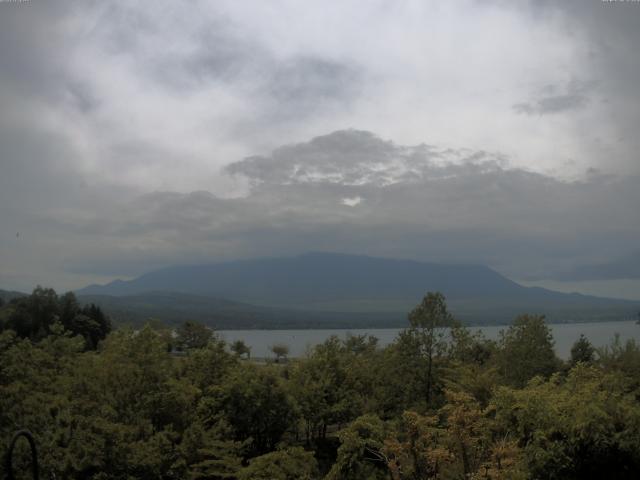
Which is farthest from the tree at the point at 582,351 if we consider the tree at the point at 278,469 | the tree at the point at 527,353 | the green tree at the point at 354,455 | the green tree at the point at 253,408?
the tree at the point at 278,469

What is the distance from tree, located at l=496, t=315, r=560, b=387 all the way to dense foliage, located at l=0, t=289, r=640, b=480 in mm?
63

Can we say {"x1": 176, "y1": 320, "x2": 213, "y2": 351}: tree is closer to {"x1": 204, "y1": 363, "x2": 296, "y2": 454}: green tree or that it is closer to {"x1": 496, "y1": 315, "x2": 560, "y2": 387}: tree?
{"x1": 204, "y1": 363, "x2": 296, "y2": 454}: green tree

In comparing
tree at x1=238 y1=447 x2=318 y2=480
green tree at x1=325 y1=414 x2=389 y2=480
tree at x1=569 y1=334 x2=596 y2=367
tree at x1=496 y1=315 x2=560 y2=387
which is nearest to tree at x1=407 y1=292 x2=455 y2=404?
tree at x1=496 y1=315 x2=560 y2=387

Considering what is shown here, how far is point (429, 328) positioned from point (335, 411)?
204 inches

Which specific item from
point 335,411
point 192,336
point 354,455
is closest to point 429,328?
point 335,411

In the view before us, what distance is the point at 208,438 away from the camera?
60.8 ft

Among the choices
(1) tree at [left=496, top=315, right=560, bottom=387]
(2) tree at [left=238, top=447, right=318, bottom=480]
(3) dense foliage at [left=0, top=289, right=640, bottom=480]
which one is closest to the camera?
(3) dense foliage at [left=0, top=289, right=640, bottom=480]

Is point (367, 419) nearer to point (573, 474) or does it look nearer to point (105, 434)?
point (573, 474)

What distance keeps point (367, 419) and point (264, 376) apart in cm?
616

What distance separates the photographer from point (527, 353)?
84.0 feet

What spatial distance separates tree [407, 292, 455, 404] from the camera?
24.1m

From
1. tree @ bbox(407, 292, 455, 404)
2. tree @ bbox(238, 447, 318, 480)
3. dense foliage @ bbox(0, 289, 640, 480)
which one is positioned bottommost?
tree @ bbox(238, 447, 318, 480)

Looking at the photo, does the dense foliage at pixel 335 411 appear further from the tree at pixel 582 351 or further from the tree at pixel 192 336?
the tree at pixel 192 336

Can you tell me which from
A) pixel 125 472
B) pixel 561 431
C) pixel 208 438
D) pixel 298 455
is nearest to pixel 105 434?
pixel 125 472
